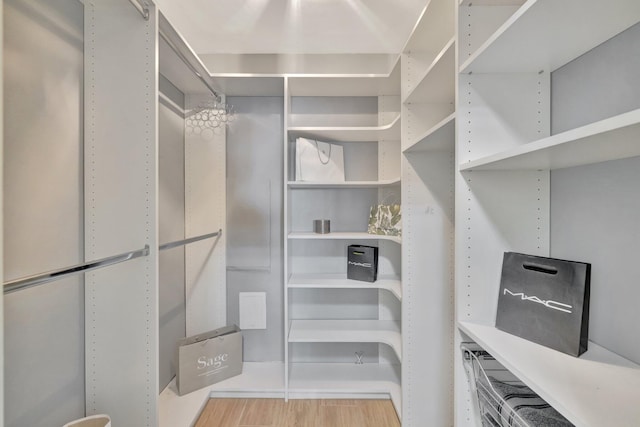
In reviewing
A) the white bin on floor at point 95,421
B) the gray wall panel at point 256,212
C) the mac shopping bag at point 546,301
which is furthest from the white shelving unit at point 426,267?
the white bin on floor at point 95,421

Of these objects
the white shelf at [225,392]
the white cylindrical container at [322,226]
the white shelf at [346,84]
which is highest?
the white shelf at [346,84]

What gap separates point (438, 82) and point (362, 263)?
47.9 inches

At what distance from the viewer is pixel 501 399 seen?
0.88 metres

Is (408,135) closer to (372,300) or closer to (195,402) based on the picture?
(372,300)

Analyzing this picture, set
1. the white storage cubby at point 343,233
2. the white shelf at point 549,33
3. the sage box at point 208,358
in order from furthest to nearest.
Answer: the white storage cubby at point 343,233
the sage box at point 208,358
the white shelf at point 549,33

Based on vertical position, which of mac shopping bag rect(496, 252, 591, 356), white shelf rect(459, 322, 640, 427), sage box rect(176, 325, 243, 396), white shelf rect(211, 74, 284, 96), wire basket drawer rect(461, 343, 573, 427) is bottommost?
sage box rect(176, 325, 243, 396)

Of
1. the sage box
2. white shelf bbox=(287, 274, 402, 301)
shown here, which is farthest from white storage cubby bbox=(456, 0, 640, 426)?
the sage box

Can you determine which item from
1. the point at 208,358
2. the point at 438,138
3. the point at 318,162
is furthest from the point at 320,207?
the point at 208,358

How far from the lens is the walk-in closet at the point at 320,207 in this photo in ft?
2.80

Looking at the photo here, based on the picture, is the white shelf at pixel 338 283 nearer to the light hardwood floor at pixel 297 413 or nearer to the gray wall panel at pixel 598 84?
the light hardwood floor at pixel 297 413

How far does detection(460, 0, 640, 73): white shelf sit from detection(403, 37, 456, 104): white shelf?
0.74 ft

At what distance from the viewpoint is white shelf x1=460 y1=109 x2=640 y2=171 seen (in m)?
0.55

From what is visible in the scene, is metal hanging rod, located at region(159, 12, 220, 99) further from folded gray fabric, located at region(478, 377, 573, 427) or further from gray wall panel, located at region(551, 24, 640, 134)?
folded gray fabric, located at region(478, 377, 573, 427)

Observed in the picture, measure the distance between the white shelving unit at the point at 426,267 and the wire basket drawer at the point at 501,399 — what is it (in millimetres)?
705
